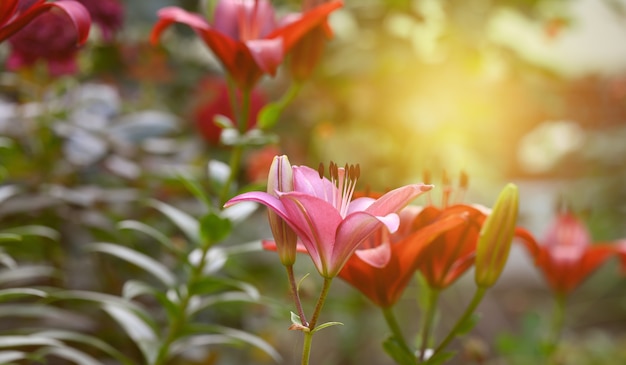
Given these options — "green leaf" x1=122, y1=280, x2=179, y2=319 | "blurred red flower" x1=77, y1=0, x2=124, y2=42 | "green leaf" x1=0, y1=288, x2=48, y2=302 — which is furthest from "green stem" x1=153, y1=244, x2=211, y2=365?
"blurred red flower" x1=77, y1=0, x2=124, y2=42

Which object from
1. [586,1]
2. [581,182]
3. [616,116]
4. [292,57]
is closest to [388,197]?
[292,57]

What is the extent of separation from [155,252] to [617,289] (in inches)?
53.7

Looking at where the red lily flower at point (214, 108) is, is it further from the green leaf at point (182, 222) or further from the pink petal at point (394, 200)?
the pink petal at point (394, 200)

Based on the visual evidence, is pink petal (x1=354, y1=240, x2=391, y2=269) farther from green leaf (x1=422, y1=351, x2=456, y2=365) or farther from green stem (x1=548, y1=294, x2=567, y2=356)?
green stem (x1=548, y1=294, x2=567, y2=356)

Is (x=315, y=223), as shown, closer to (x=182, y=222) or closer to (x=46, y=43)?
(x=182, y=222)

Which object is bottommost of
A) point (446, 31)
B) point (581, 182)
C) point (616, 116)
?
point (581, 182)

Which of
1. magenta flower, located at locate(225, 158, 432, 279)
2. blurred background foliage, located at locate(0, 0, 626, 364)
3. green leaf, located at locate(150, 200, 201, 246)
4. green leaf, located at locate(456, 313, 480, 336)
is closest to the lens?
magenta flower, located at locate(225, 158, 432, 279)

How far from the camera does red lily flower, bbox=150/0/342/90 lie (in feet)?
1.33

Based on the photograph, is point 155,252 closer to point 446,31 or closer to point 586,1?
point 446,31

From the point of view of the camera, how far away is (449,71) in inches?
39.8

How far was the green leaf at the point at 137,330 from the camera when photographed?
45 centimetres

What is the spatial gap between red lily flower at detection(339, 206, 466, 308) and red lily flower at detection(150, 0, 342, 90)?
0.12m

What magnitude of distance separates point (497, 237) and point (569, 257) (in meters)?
0.24

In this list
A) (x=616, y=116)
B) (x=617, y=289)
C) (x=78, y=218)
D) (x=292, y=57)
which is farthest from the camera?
(x=617, y=289)
